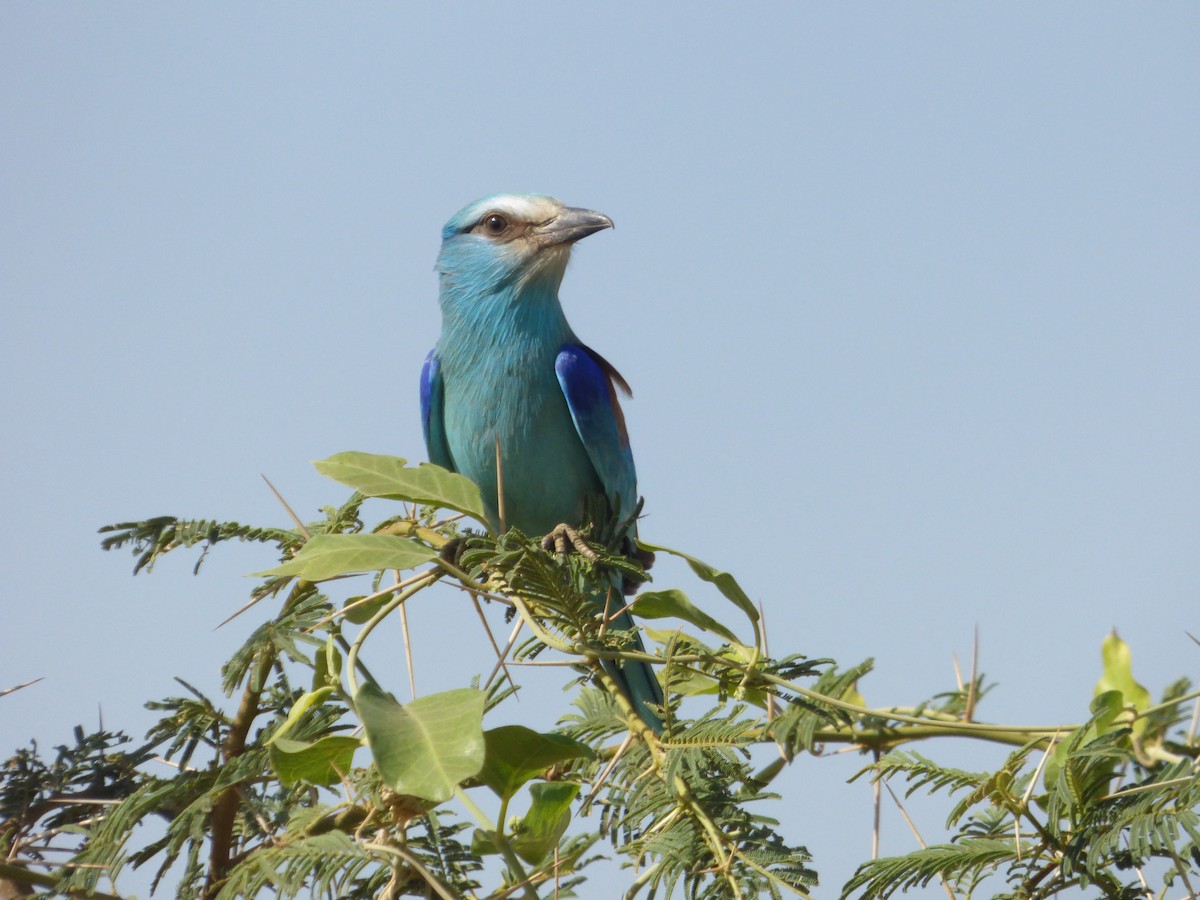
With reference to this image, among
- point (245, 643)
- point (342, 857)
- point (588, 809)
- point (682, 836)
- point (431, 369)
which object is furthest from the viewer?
point (431, 369)

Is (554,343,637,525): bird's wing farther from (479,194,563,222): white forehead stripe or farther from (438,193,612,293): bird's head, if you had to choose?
(479,194,563,222): white forehead stripe

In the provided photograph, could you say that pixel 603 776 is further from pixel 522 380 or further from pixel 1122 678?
pixel 522 380

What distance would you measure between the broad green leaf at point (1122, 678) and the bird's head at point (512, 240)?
338cm

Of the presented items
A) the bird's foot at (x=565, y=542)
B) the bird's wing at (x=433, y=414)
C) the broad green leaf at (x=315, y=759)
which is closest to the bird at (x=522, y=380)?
the bird's wing at (x=433, y=414)

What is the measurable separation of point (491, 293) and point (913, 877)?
3.96m

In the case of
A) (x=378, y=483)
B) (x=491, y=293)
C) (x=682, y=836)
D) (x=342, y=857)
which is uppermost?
(x=491, y=293)

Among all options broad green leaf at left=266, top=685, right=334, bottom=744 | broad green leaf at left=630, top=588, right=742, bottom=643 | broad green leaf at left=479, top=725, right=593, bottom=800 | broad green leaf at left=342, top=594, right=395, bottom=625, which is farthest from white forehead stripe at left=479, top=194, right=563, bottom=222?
broad green leaf at left=479, top=725, right=593, bottom=800

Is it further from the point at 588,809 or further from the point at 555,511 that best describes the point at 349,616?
the point at 555,511

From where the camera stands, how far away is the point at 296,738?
Answer: 2193 millimetres

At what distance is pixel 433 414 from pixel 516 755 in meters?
3.65

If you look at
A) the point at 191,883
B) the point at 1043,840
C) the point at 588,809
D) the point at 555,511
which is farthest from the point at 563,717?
the point at 555,511

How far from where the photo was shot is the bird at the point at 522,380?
Answer: 504 centimetres

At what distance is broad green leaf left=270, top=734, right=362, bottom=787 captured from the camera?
191cm

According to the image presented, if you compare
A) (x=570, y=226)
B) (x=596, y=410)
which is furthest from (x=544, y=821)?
(x=570, y=226)
